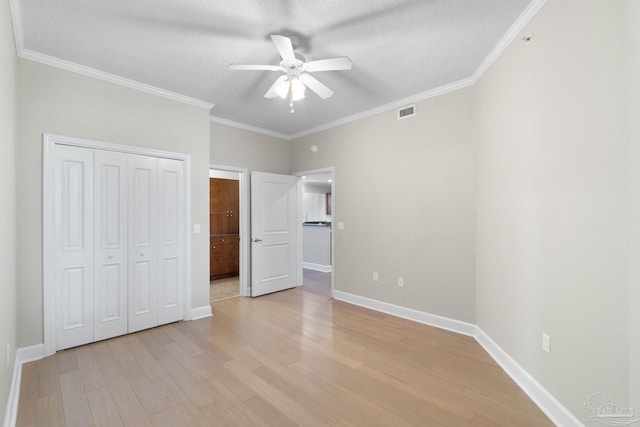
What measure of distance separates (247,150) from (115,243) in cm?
240

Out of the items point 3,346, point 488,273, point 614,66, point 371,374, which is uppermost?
Answer: point 614,66

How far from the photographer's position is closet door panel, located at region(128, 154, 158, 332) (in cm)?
311

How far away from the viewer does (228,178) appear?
19.6 feet

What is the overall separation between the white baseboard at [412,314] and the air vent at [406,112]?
256 centimetres

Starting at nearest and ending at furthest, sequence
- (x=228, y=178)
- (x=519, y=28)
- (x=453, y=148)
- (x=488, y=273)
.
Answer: (x=519, y=28) < (x=488, y=273) < (x=453, y=148) < (x=228, y=178)

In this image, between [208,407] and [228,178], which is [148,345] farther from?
[228,178]

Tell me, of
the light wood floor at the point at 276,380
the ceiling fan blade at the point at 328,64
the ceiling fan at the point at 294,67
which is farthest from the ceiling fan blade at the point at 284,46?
the light wood floor at the point at 276,380

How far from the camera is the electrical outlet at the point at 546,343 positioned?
184cm

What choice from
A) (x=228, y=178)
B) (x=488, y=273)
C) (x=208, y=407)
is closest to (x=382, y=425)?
(x=208, y=407)

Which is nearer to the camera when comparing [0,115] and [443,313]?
[0,115]

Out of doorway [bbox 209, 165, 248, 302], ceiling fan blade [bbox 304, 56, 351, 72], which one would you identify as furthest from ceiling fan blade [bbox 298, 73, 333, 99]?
doorway [bbox 209, 165, 248, 302]

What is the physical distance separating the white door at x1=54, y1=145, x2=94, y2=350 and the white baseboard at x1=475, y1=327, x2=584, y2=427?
4026 mm

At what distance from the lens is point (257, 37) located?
233 centimetres

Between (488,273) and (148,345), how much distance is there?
141 inches
